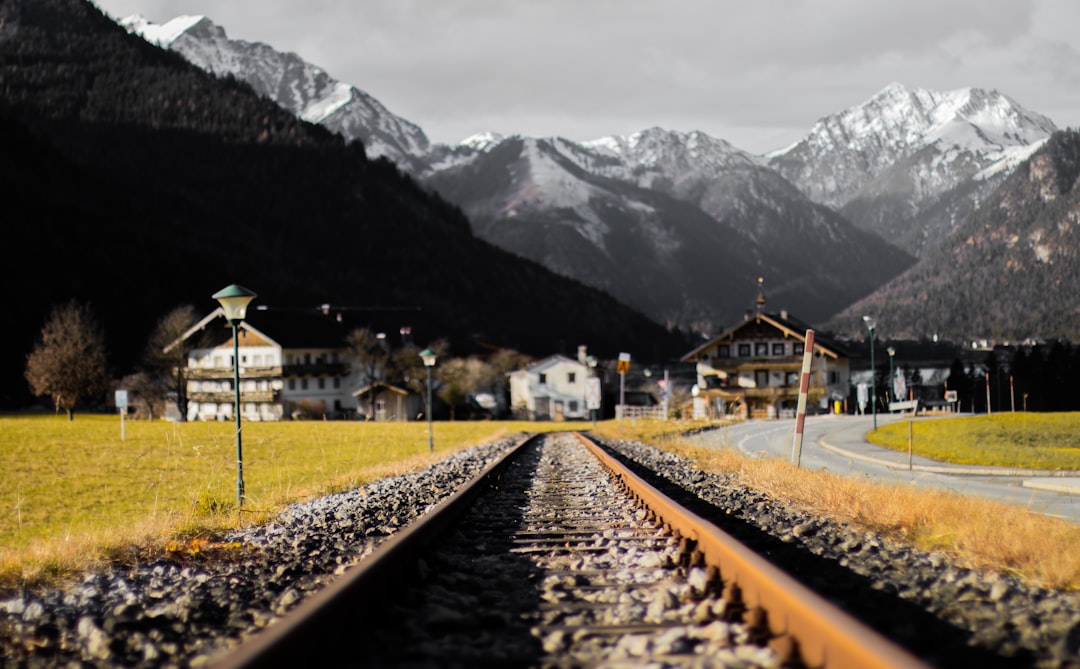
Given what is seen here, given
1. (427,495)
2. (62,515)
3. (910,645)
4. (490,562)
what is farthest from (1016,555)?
(62,515)

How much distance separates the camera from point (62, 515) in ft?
69.2

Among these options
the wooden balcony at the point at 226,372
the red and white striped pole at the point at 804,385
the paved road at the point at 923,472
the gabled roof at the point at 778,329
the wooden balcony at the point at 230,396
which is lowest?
the paved road at the point at 923,472

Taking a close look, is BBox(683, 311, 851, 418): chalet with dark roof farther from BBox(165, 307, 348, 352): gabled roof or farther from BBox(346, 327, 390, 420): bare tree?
BBox(165, 307, 348, 352): gabled roof

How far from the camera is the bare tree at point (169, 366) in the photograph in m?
89.4

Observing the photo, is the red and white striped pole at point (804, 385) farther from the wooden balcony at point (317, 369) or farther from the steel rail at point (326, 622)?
the wooden balcony at point (317, 369)

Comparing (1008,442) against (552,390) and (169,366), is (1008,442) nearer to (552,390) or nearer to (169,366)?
(169,366)

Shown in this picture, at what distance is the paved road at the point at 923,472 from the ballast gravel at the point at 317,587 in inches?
142

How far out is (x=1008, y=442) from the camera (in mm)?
29719

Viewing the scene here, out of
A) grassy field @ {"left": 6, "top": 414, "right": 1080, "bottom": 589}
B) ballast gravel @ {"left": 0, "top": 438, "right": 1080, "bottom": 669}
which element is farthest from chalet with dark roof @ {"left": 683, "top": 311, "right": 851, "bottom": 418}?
ballast gravel @ {"left": 0, "top": 438, "right": 1080, "bottom": 669}

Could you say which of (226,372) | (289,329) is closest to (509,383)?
(289,329)

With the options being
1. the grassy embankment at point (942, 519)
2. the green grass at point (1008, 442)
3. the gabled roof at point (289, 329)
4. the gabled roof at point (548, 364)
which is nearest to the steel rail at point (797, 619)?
the grassy embankment at point (942, 519)

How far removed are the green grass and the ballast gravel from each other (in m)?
19.9

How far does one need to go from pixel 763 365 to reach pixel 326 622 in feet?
295

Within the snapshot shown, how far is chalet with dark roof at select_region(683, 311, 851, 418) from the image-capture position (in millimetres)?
89750
